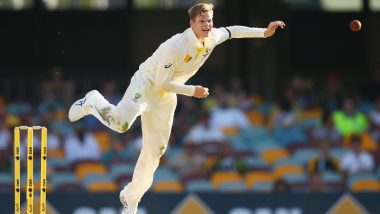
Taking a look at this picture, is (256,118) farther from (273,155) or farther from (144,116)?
(144,116)

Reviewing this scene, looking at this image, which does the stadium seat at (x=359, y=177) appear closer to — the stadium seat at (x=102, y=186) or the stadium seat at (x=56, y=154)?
the stadium seat at (x=102, y=186)

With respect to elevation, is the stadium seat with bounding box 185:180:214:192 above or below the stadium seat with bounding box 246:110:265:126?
below

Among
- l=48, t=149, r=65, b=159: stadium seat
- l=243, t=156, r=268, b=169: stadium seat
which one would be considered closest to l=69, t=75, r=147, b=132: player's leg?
l=48, t=149, r=65, b=159: stadium seat

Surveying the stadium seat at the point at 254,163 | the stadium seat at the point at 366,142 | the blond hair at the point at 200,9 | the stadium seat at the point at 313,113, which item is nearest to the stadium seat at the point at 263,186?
the stadium seat at the point at 254,163

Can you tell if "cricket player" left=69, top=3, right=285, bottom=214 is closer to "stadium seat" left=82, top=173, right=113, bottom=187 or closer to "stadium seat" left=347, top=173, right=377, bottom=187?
"stadium seat" left=82, top=173, right=113, bottom=187

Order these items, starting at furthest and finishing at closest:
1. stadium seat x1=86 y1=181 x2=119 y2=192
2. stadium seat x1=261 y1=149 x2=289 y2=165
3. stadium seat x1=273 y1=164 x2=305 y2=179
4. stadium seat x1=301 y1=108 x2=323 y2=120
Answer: stadium seat x1=301 y1=108 x2=323 y2=120 < stadium seat x1=261 y1=149 x2=289 y2=165 < stadium seat x1=273 y1=164 x2=305 y2=179 < stadium seat x1=86 y1=181 x2=119 y2=192

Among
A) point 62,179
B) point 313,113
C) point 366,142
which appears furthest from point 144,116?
point 313,113

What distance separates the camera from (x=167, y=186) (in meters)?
13.4

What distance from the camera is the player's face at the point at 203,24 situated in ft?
29.5

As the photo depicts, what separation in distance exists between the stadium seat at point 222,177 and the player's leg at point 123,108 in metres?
4.30

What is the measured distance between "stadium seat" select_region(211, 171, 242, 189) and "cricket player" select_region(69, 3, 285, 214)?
392cm

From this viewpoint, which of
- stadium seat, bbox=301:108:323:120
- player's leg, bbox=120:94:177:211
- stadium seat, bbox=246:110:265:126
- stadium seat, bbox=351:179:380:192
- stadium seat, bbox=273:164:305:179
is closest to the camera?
player's leg, bbox=120:94:177:211

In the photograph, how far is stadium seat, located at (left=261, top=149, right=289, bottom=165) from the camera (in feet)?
45.9

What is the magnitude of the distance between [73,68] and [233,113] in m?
2.94
